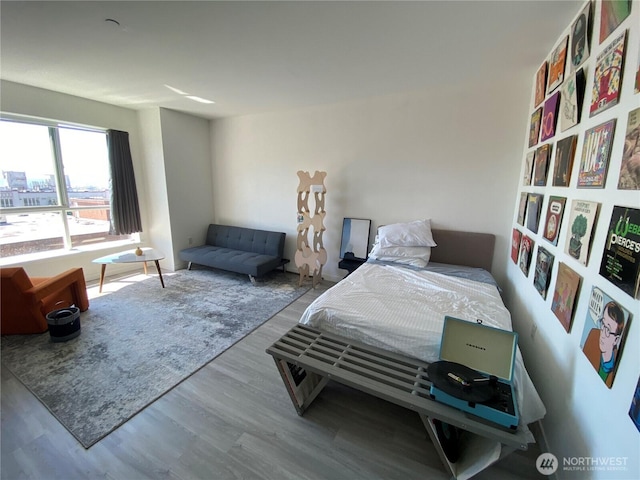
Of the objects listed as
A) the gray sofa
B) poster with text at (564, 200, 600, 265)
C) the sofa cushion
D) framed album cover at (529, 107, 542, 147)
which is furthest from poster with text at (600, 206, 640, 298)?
the sofa cushion

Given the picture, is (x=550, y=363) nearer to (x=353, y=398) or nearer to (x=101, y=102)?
(x=353, y=398)

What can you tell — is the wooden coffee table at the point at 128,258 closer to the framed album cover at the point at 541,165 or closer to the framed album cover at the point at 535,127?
the framed album cover at the point at 541,165

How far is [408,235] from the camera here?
2957mm

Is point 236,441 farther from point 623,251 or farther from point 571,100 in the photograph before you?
point 571,100

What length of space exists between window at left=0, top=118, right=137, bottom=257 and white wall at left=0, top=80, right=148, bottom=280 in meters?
0.19

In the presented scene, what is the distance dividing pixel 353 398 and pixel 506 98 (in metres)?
3.16

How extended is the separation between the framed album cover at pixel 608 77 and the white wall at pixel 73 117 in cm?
505

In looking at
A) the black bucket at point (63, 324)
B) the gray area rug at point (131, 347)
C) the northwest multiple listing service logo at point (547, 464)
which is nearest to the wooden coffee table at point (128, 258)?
the gray area rug at point (131, 347)

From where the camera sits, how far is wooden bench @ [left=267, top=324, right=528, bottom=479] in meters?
1.16

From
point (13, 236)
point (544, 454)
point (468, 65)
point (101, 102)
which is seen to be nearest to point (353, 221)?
point (468, 65)

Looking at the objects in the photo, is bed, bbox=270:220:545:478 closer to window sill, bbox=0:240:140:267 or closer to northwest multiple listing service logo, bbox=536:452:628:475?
northwest multiple listing service logo, bbox=536:452:628:475

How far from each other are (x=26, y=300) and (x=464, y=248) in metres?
4.36

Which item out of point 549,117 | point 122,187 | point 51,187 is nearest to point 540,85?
point 549,117

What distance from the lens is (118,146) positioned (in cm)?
380
